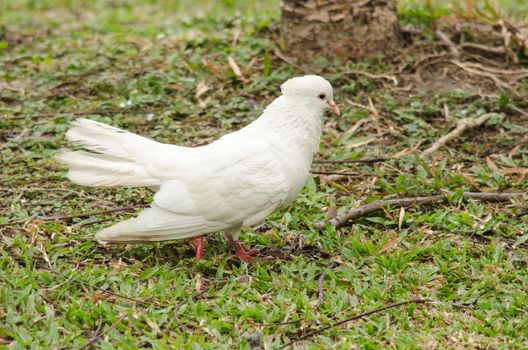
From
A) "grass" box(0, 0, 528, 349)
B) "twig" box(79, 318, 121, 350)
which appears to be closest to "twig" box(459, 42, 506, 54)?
"grass" box(0, 0, 528, 349)

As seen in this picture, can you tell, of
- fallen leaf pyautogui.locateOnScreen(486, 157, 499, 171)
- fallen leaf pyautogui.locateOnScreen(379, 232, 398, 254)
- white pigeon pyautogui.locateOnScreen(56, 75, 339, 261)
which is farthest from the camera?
fallen leaf pyautogui.locateOnScreen(486, 157, 499, 171)

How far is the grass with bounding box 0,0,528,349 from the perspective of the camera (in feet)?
13.7

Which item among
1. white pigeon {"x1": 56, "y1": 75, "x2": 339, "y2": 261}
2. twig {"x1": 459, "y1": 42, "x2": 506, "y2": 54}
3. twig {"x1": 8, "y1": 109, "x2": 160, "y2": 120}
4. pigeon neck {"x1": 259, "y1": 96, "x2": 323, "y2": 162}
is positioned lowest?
twig {"x1": 8, "y1": 109, "x2": 160, "y2": 120}

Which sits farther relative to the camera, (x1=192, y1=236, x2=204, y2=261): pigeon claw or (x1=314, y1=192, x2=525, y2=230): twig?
(x1=314, y1=192, x2=525, y2=230): twig

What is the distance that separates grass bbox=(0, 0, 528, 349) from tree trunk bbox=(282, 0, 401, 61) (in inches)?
6.2

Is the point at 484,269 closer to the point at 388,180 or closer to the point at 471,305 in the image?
the point at 471,305

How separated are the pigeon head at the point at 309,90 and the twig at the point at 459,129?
1.71 m

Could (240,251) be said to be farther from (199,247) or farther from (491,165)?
(491,165)

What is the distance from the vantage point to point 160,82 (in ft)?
24.0

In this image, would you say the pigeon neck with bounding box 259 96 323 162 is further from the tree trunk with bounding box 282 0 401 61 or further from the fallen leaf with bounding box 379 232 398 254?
the tree trunk with bounding box 282 0 401 61

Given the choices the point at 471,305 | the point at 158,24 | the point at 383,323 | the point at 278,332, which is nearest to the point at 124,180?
the point at 278,332

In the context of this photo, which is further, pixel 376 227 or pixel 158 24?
pixel 158 24

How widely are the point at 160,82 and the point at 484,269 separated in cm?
366

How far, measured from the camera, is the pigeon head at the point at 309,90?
4832mm
